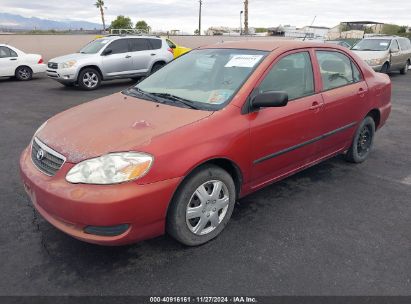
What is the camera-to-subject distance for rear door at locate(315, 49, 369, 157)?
395cm

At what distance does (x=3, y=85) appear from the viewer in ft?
41.3

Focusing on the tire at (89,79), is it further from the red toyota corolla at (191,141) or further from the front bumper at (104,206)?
the front bumper at (104,206)

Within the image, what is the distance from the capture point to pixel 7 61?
13.0m

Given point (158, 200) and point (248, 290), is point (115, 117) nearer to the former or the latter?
point (158, 200)

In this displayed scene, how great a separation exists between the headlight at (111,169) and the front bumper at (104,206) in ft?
0.14

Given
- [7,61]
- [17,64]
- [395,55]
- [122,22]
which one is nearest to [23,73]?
[17,64]

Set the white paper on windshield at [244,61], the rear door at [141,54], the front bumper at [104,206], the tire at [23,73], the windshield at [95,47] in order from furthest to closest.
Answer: the tire at [23,73] → the rear door at [141,54] → the windshield at [95,47] → the white paper on windshield at [244,61] → the front bumper at [104,206]

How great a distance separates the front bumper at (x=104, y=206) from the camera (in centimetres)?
239

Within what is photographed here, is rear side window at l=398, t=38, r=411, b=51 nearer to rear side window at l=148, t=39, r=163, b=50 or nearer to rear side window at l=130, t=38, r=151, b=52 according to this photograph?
rear side window at l=148, t=39, r=163, b=50

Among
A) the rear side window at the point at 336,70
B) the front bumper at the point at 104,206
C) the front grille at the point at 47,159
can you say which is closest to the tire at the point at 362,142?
the rear side window at the point at 336,70

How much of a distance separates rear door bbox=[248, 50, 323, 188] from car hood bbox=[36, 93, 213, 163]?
0.63 m

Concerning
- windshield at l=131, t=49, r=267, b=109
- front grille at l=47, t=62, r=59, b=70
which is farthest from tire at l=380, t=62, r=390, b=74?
windshield at l=131, t=49, r=267, b=109

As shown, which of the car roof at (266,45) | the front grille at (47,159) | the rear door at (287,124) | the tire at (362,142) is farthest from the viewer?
the tire at (362,142)

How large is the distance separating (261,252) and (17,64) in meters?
13.4
